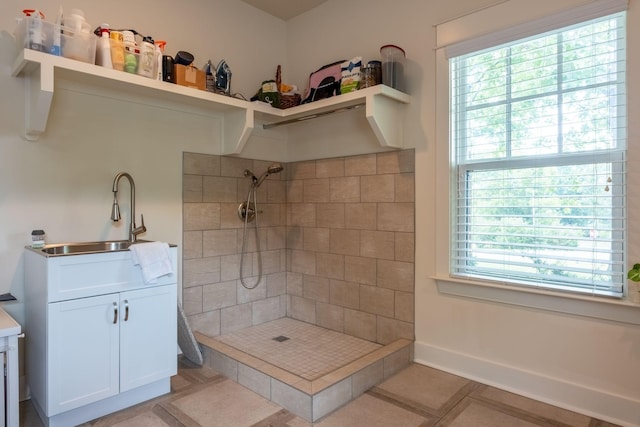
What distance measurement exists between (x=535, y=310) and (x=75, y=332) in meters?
2.43

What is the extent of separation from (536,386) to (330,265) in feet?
5.28

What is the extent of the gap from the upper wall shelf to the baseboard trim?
145cm

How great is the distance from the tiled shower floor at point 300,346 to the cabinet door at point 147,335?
601 millimetres

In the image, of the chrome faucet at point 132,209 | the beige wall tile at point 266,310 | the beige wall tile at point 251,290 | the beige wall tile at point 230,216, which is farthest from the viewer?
the beige wall tile at point 266,310

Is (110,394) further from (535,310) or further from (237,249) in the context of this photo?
(535,310)

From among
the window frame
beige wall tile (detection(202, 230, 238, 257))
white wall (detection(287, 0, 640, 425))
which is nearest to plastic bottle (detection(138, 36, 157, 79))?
beige wall tile (detection(202, 230, 238, 257))

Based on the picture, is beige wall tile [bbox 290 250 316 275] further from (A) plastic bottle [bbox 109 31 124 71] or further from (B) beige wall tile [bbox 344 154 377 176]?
(A) plastic bottle [bbox 109 31 124 71]

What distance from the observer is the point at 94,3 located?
2.52 meters

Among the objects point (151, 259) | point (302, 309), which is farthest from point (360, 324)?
point (151, 259)

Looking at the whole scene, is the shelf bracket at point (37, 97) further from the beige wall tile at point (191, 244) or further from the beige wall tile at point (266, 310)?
the beige wall tile at point (266, 310)

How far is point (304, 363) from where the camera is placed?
258 centimetres

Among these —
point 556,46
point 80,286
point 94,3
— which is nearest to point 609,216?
point 556,46

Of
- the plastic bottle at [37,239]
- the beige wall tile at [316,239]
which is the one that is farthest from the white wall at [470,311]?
the plastic bottle at [37,239]

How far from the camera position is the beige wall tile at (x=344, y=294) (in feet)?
10.2
